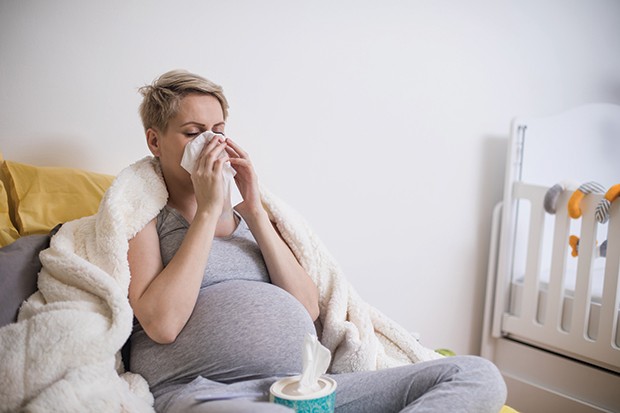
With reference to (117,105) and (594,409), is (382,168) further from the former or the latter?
(594,409)

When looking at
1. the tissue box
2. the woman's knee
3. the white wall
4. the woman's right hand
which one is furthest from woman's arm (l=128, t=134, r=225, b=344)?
the woman's knee

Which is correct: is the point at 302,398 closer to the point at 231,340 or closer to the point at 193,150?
the point at 231,340

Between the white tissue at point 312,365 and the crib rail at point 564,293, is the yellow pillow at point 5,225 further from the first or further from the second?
the crib rail at point 564,293

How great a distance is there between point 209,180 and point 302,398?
52 centimetres

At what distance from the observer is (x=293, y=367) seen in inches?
49.0

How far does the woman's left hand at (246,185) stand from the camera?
1.41 m

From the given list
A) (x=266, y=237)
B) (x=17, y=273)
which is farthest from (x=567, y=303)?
(x=17, y=273)

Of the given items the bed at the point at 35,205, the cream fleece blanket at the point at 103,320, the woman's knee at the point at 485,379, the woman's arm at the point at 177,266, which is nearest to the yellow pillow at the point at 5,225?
the bed at the point at 35,205

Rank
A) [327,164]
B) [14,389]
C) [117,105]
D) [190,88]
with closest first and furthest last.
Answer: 1. [14,389]
2. [190,88]
3. [117,105]
4. [327,164]

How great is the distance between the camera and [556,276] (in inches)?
86.6

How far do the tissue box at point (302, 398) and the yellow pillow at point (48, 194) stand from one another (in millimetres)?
Result: 694

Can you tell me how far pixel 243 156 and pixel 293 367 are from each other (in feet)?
1.59

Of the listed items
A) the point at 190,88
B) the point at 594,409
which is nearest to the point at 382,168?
the point at 190,88

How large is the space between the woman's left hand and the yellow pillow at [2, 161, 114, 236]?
0.35 metres
